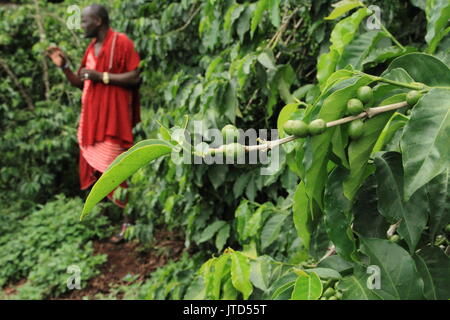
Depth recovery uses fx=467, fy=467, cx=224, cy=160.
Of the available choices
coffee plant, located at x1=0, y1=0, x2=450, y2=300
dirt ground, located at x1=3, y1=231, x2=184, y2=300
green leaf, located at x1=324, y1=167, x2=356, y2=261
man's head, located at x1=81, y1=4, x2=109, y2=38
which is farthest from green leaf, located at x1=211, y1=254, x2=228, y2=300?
man's head, located at x1=81, y1=4, x2=109, y2=38

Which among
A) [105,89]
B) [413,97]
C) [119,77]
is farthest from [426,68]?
[105,89]

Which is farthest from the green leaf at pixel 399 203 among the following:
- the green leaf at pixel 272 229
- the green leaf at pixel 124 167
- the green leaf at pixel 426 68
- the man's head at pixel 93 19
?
the man's head at pixel 93 19

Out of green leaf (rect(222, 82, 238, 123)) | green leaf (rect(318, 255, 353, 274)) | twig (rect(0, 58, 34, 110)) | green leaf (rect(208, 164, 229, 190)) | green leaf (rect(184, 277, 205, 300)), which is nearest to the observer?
green leaf (rect(318, 255, 353, 274))

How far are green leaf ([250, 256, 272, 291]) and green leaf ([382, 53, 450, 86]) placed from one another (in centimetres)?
59

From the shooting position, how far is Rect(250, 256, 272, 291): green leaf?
3.42ft

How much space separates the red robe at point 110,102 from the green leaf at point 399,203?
2.57m

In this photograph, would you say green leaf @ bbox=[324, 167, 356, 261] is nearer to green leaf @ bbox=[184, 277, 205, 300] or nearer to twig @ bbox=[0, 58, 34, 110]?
green leaf @ bbox=[184, 277, 205, 300]

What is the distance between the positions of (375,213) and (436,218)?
0.34 ft

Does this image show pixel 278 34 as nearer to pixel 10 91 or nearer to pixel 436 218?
pixel 436 218

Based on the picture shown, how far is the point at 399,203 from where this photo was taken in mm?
605

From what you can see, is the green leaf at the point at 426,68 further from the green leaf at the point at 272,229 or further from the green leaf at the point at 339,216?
the green leaf at the point at 272,229

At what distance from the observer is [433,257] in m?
0.65

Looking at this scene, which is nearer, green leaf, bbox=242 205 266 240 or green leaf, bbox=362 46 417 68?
green leaf, bbox=362 46 417 68

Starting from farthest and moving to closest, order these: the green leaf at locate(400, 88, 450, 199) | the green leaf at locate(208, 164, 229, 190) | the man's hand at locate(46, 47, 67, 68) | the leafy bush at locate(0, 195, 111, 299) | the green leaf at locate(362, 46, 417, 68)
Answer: the man's hand at locate(46, 47, 67, 68)
the leafy bush at locate(0, 195, 111, 299)
the green leaf at locate(208, 164, 229, 190)
the green leaf at locate(362, 46, 417, 68)
the green leaf at locate(400, 88, 450, 199)
